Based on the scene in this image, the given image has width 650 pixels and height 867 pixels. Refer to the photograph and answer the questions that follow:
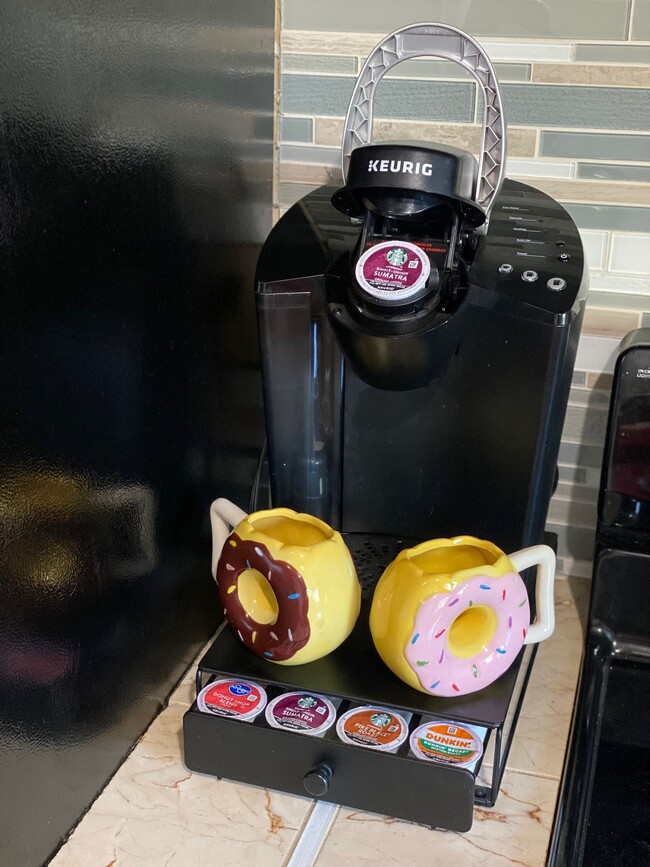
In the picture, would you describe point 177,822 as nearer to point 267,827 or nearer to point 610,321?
point 267,827

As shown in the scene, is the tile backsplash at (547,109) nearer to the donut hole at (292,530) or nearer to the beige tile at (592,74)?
the beige tile at (592,74)

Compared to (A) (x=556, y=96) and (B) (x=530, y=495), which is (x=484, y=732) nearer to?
(B) (x=530, y=495)

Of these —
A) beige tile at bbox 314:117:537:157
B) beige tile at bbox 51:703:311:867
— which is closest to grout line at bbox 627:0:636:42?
beige tile at bbox 314:117:537:157

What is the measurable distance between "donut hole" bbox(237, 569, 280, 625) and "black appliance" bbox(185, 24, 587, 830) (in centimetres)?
4

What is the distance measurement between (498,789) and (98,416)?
0.39 meters

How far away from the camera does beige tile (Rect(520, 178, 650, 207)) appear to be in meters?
0.87

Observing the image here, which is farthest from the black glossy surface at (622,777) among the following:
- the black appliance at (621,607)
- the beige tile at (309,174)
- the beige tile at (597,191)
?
the beige tile at (309,174)

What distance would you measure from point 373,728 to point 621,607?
0.94 feet

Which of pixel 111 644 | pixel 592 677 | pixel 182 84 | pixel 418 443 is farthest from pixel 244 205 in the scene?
pixel 592 677

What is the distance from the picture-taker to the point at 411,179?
63 cm

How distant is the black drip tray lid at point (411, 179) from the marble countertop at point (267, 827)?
1.34 feet

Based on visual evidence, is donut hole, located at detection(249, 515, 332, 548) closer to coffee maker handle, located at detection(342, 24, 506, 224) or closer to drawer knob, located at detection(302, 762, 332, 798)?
drawer knob, located at detection(302, 762, 332, 798)

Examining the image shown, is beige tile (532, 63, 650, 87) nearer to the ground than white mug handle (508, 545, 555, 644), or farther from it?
farther from it

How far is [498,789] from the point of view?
0.67m
